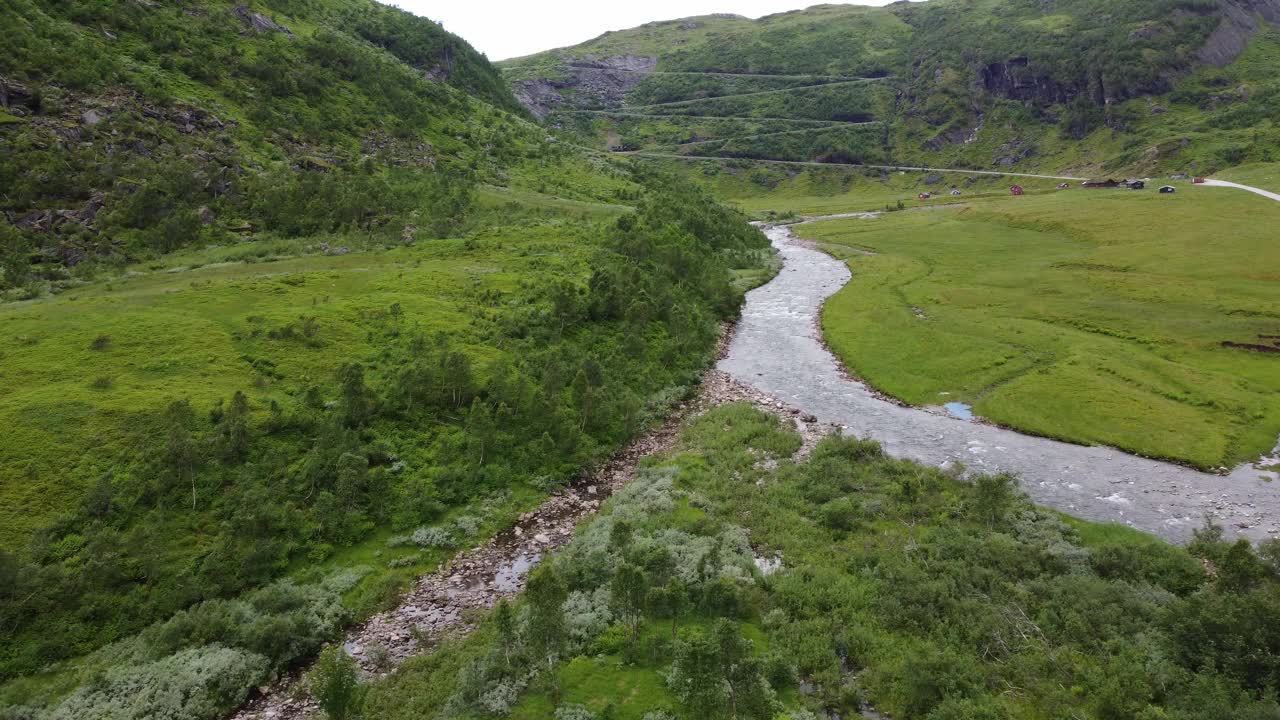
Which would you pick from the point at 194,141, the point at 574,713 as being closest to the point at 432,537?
the point at 574,713

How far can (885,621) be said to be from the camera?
30.5 meters

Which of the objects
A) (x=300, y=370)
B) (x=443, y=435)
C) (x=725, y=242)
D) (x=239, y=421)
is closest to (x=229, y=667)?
(x=239, y=421)

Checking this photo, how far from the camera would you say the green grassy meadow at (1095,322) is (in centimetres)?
5228

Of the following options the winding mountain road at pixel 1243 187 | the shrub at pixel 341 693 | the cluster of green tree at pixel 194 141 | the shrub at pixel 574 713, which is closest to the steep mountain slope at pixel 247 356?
the cluster of green tree at pixel 194 141

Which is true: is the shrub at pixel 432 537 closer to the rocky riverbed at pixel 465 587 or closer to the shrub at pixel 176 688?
the rocky riverbed at pixel 465 587

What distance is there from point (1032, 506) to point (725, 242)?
94.0m

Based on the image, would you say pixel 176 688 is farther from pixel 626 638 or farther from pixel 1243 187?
pixel 1243 187

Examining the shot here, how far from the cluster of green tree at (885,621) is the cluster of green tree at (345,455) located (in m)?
11.2

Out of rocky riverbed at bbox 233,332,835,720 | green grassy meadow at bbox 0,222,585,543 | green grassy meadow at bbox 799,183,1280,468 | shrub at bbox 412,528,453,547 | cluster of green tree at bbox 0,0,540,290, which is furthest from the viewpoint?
cluster of green tree at bbox 0,0,540,290

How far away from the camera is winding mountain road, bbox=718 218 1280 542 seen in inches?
1554

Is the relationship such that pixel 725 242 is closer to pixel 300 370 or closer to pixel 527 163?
pixel 527 163

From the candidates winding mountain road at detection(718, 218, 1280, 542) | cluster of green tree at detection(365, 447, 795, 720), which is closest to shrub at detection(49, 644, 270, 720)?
cluster of green tree at detection(365, 447, 795, 720)

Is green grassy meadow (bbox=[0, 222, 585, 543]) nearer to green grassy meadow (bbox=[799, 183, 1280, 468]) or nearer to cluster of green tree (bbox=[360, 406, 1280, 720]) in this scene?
cluster of green tree (bbox=[360, 406, 1280, 720])

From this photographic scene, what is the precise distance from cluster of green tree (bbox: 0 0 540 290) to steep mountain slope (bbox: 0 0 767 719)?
20.1 inches
